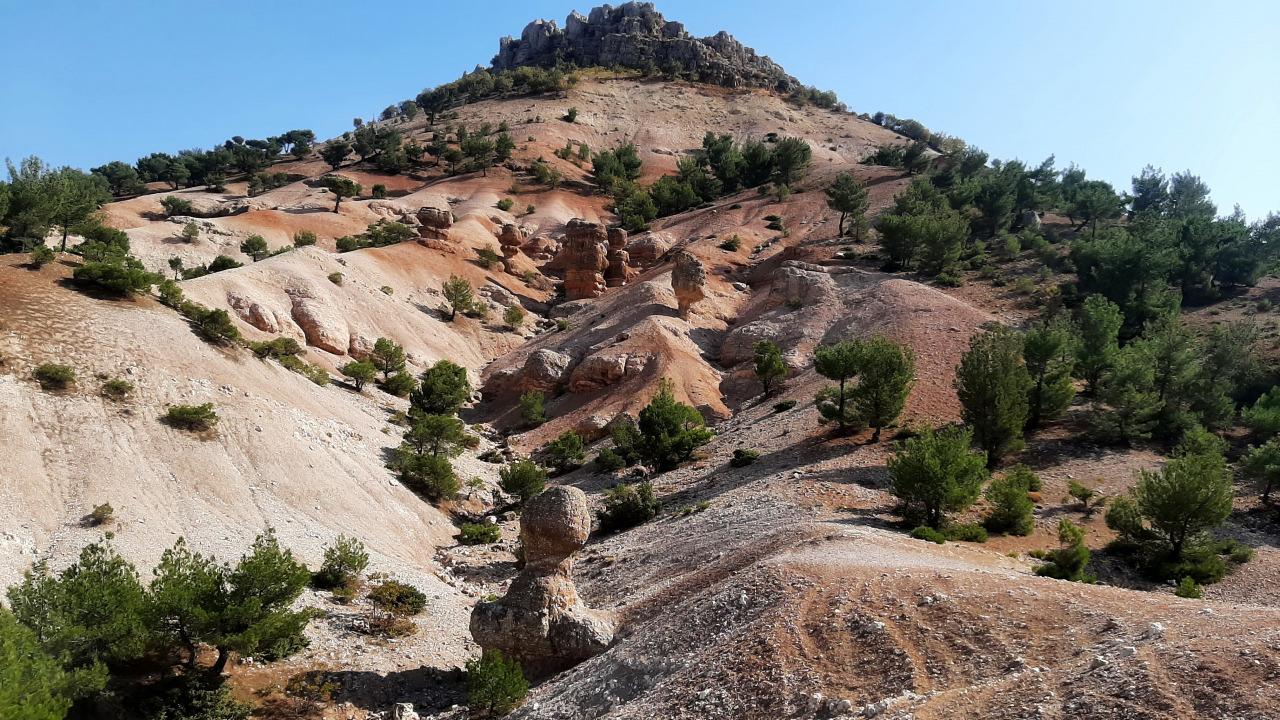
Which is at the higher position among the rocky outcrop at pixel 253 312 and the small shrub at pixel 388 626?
the rocky outcrop at pixel 253 312

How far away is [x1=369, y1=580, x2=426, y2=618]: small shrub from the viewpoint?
22.2 meters

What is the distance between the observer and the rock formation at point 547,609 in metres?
18.1

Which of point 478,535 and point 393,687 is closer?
point 393,687

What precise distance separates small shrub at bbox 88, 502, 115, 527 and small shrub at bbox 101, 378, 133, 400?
18.9 feet

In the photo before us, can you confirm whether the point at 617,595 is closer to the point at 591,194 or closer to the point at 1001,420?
the point at 1001,420

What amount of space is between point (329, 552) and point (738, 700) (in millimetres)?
15105

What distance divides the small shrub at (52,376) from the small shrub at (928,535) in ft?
90.0

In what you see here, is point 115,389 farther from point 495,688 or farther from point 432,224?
point 432,224

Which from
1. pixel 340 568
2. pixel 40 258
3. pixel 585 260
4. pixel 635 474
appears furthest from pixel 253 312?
pixel 585 260

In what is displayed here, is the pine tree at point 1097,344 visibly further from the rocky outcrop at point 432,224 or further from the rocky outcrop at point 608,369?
Answer: the rocky outcrop at point 432,224

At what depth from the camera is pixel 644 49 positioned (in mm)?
139625

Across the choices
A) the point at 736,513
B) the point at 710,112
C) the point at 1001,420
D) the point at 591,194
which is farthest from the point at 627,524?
the point at 710,112

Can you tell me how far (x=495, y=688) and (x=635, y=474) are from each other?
2012cm

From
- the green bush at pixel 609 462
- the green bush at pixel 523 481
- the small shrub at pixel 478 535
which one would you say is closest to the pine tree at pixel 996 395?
the green bush at pixel 609 462
